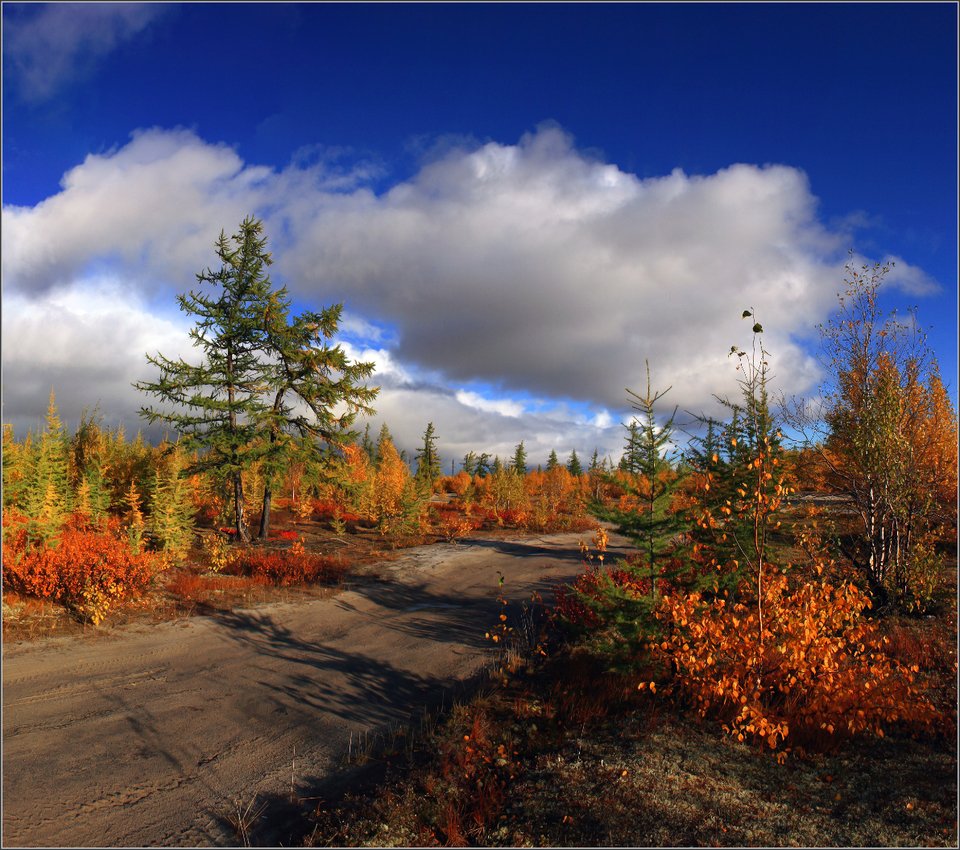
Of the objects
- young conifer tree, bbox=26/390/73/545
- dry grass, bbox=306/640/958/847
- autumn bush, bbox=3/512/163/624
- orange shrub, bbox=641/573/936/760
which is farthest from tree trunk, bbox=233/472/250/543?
orange shrub, bbox=641/573/936/760

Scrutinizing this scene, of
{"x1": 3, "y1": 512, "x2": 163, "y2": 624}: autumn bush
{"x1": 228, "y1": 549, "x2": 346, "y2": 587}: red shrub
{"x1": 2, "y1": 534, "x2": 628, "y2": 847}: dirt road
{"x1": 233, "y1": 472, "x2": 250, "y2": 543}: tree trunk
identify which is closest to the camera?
{"x1": 2, "y1": 534, "x2": 628, "y2": 847}: dirt road

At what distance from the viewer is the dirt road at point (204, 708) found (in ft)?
21.7

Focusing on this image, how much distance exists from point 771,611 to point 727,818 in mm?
3498

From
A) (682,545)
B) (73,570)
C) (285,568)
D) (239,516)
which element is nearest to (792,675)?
(682,545)

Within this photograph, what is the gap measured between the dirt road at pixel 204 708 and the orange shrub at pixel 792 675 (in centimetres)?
543

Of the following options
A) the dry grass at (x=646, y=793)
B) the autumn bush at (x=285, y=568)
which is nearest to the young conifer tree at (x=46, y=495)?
the autumn bush at (x=285, y=568)

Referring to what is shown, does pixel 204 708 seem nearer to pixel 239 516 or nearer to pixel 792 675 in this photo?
pixel 792 675

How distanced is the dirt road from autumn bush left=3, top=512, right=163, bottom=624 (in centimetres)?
132

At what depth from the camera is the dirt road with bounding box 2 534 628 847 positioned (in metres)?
6.61

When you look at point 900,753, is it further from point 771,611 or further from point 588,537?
point 588,537

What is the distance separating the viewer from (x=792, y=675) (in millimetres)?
8234

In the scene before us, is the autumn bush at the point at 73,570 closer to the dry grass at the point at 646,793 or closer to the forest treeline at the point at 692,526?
the forest treeline at the point at 692,526

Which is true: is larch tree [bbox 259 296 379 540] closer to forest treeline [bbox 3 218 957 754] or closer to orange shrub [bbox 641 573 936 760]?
forest treeline [bbox 3 218 957 754]

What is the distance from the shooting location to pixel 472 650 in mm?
13062
